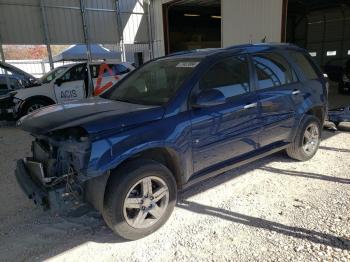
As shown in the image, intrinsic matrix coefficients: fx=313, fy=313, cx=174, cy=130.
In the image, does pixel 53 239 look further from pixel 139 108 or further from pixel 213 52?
pixel 213 52

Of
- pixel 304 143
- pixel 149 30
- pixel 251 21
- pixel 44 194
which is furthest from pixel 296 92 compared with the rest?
pixel 149 30

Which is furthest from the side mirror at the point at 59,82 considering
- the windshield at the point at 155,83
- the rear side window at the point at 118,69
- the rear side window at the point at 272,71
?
the rear side window at the point at 272,71

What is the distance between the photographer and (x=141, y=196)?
3.01 metres

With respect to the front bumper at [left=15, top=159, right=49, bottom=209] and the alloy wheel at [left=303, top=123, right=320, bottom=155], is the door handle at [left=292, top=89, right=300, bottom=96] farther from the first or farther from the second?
the front bumper at [left=15, top=159, right=49, bottom=209]

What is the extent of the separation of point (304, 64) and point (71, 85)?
6751 millimetres

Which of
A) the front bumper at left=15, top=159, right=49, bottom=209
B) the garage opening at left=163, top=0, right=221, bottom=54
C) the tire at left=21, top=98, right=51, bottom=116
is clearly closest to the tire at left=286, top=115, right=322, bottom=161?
the front bumper at left=15, top=159, right=49, bottom=209

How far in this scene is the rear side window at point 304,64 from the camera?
462cm

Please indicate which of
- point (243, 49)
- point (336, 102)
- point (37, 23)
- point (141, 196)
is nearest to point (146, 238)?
point (141, 196)

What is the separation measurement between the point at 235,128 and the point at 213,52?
3.10 feet

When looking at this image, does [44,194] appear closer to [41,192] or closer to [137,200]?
[41,192]

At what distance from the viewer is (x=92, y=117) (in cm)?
292

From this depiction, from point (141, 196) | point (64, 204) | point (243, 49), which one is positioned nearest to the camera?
point (64, 204)

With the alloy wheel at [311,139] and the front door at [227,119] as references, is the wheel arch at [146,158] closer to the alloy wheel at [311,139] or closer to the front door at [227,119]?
the front door at [227,119]

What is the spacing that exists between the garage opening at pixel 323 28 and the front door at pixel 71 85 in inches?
621
